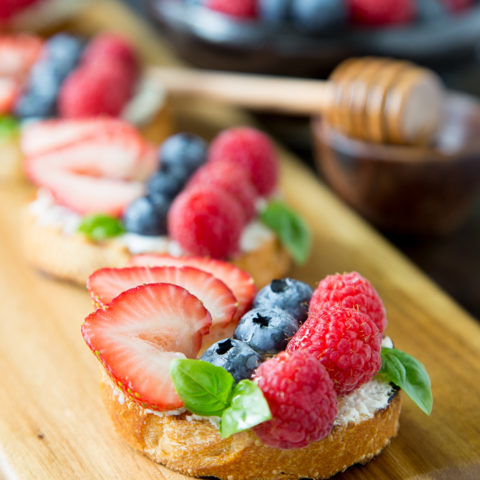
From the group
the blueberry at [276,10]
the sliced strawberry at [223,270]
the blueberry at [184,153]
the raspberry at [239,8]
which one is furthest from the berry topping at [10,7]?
the sliced strawberry at [223,270]

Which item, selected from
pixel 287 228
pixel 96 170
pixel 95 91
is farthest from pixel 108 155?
pixel 287 228

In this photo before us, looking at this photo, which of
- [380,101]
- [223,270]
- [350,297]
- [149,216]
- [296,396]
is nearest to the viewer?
[296,396]

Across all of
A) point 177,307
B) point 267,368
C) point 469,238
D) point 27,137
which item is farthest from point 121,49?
point 267,368

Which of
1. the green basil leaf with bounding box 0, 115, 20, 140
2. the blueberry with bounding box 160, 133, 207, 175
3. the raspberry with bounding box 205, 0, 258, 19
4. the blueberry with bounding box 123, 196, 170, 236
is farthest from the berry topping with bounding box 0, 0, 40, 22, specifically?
the blueberry with bounding box 123, 196, 170, 236

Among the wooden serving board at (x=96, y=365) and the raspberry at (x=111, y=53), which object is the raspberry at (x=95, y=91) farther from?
the wooden serving board at (x=96, y=365)

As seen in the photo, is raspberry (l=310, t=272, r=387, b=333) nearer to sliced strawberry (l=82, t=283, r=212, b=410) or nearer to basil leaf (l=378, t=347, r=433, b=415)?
basil leaf (l=378, t=347, r=433, b=415)

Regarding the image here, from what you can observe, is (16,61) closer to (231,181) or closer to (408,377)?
(231,181)

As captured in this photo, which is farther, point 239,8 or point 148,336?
point 239,8
